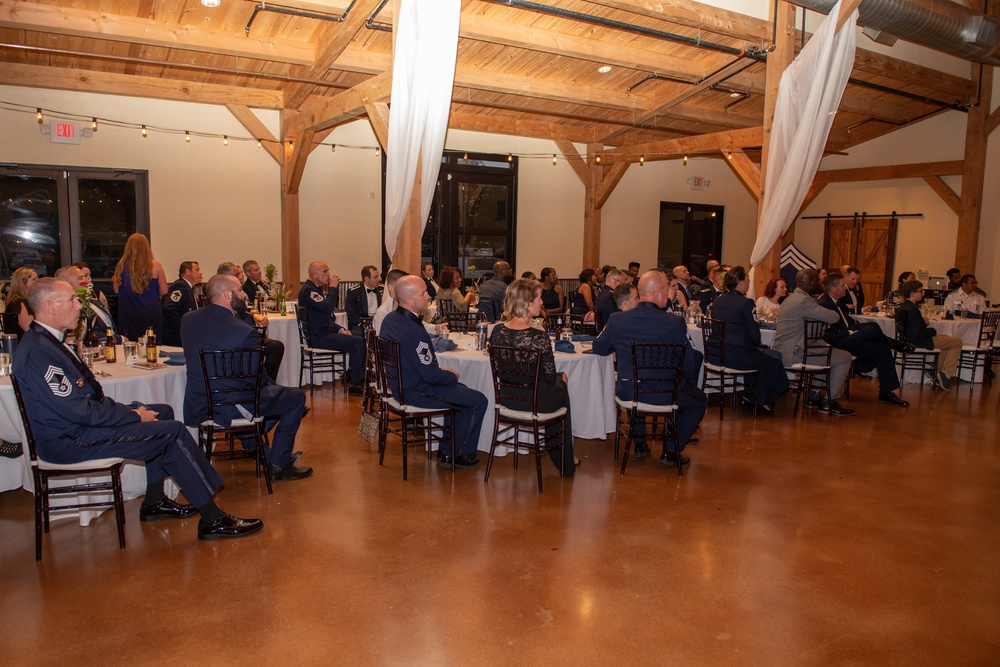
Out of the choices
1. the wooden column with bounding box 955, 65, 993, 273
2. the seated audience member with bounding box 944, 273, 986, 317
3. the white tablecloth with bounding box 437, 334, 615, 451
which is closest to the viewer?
the white tablecloth with bounding box 437, 334, 615, 451

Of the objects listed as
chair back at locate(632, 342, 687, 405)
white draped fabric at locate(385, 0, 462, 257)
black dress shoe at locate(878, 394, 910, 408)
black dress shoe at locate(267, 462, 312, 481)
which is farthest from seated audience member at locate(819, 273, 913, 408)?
black dress shoe at locate(267, 462, 312, 481)

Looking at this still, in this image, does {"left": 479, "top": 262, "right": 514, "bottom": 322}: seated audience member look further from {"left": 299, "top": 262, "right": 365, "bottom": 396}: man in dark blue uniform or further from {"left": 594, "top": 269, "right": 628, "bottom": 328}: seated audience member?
{"left": 299, "top": 262, "right": 365, "bottom": 396}: man in dark blue uniform

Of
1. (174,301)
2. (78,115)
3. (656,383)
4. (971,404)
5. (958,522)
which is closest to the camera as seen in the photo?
(958,522)

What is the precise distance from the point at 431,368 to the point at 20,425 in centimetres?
223

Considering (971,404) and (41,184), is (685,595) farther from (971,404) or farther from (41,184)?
(41,184)

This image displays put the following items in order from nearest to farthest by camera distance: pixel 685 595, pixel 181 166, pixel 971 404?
pixel 685 595
pixel 971 404
pixel 181 166

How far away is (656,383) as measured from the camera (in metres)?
4.92

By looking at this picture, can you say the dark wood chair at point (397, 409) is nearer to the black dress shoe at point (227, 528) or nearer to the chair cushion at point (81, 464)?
the black dress shoe at point (227, 528)

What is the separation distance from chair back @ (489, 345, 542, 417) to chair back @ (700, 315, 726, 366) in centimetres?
Answer: 260

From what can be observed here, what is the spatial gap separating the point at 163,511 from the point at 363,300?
3.98 metres

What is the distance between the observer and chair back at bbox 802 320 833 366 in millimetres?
6375

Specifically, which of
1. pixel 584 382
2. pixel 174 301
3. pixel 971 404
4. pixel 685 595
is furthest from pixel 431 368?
pixel 971 404

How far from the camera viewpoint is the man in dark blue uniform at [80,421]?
10.5ft

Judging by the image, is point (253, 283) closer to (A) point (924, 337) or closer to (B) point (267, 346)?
(B) point (267, 346)
